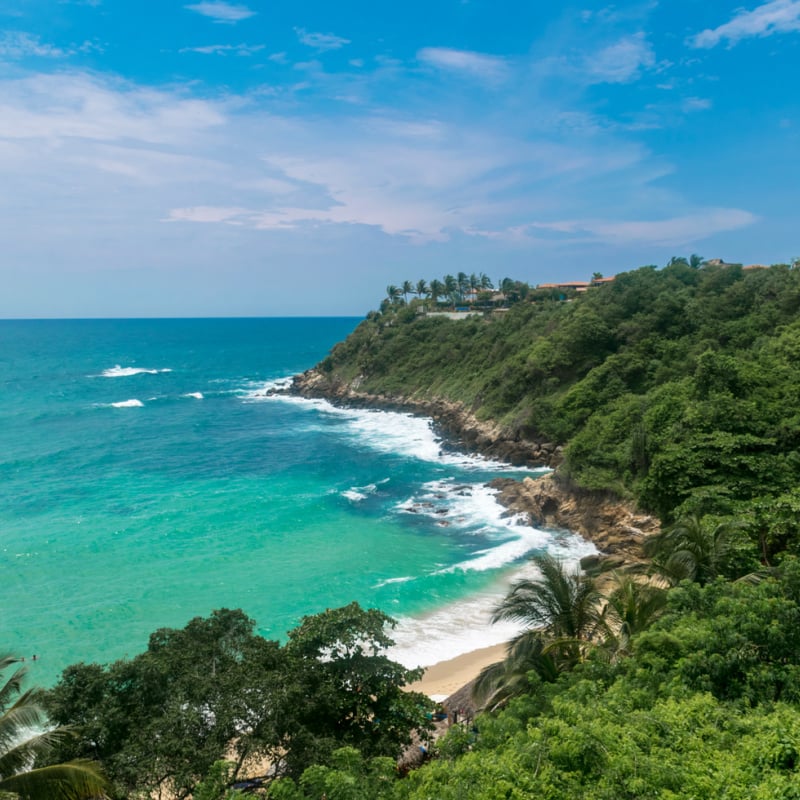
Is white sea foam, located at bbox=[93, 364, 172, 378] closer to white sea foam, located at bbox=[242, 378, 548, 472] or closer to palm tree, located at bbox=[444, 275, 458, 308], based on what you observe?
white sea foam, located at bbox=[242, 378, 548, 472]

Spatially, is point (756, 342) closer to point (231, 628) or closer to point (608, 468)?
point (608, 468)

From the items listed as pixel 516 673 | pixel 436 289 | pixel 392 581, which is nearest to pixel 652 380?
pixel 392 581

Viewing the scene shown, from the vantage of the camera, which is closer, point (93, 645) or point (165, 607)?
point (93, 645)

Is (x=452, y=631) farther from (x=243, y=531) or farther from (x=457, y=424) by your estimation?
(x=457, y=424)

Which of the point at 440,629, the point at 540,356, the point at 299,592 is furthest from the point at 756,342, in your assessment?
the point at 299,592

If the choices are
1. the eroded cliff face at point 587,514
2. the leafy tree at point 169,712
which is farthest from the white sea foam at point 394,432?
the leafy tree at point 169,712
